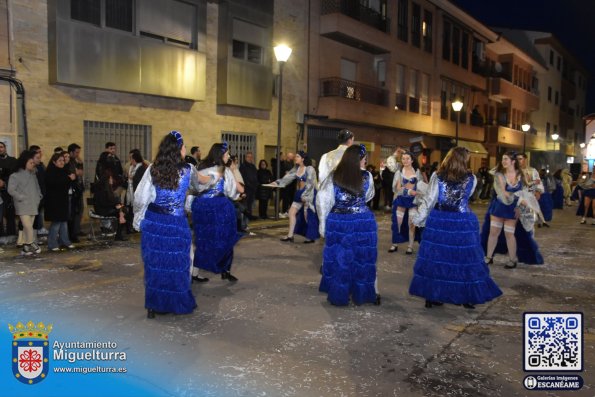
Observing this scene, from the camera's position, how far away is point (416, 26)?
28609 millimetres

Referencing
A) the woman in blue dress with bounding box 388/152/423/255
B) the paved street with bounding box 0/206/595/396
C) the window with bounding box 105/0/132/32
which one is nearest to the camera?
the paved street with bounding box 0/206/595/396

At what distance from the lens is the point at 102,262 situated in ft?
28.2

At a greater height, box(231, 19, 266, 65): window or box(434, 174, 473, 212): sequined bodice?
box(231, 19, 266, 65): window

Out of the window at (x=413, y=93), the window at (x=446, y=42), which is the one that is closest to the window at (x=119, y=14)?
the window at (x=413, y=93)

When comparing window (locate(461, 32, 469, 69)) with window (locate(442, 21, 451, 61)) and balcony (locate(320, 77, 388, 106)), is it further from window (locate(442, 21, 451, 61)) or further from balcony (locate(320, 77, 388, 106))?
balcony (locate(320, 77, 388, 106))

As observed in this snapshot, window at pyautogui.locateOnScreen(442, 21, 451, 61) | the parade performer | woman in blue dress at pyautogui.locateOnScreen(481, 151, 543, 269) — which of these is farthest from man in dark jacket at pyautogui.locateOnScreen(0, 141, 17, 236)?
window at pyautogui.locateOnScreen(442, 21, 451, 61)

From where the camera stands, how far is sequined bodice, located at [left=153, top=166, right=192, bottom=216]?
18.4ft

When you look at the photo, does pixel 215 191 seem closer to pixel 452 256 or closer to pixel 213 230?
pixel 213 230

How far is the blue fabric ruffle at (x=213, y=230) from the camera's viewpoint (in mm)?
6953

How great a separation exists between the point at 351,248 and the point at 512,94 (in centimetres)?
3848

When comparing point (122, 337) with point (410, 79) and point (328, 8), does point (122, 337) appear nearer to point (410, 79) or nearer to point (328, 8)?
point (328, 8)

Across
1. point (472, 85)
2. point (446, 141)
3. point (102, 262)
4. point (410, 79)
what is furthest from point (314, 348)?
point (472, 85)

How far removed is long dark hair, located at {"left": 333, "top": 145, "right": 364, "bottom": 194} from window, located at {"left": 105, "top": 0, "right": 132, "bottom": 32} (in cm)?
1086

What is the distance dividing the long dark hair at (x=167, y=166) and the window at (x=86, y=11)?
983 centimetres
